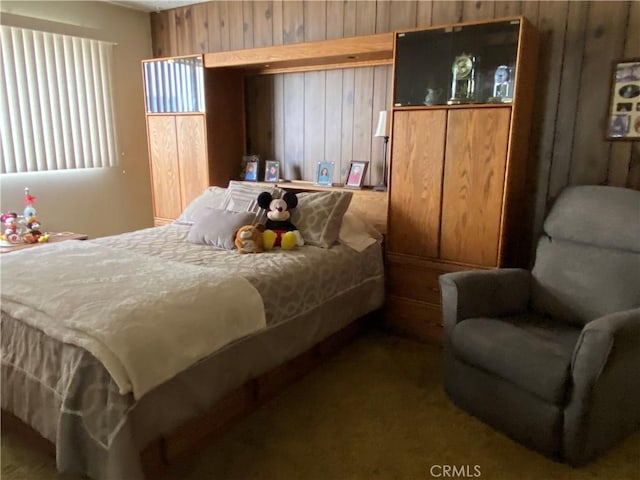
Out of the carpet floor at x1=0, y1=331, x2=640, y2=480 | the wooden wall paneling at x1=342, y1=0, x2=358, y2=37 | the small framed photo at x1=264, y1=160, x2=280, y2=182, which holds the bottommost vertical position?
the carpet floor at x1=0, y1=331, x2=640, y2=480

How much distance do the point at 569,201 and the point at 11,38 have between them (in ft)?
12.2

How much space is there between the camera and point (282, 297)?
2188mm

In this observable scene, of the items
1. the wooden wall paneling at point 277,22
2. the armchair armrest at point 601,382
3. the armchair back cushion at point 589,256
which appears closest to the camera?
the armchair armrest at point 601,382

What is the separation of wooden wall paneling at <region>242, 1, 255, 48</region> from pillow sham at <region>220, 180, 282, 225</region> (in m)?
1.22

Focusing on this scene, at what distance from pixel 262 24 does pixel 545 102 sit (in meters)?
2.15

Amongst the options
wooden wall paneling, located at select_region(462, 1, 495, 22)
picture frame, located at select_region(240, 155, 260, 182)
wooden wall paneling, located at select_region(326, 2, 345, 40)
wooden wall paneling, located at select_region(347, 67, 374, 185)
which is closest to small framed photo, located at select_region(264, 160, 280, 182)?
picture frame, located at select_region(240, 155, 260, 182)

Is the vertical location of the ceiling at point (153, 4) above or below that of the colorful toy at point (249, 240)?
above

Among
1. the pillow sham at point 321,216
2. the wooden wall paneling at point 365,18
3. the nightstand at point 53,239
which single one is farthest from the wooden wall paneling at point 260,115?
the nightstand at point 53,239

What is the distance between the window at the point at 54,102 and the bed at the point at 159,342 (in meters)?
1.25

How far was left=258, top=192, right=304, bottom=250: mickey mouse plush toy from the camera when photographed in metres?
2.62

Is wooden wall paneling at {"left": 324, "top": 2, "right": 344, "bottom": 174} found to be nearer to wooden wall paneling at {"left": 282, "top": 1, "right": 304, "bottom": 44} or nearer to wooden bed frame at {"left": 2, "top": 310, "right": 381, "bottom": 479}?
wooden wall paneling at {"left": 282, "top": 1, "right": 304, "bottom": 44}

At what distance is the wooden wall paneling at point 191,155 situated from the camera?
357cm

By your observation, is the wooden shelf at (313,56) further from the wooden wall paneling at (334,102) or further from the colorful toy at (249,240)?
the colorful toy at (249,240)

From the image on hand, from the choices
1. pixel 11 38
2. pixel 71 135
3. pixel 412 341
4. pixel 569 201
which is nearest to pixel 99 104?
pixel 71 135
